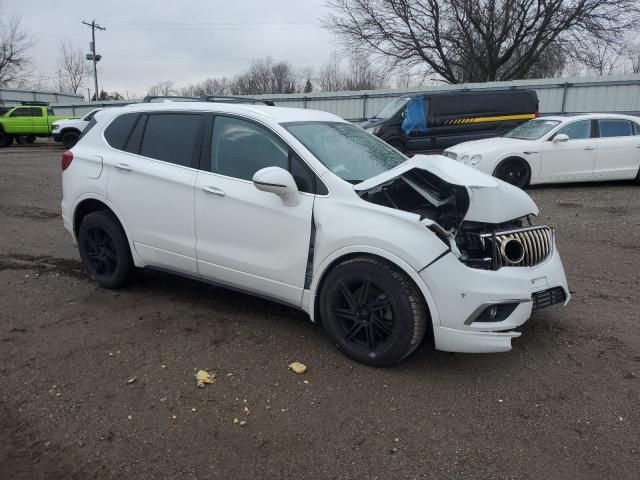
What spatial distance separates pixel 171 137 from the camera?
14.2ft

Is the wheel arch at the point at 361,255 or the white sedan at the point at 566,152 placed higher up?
the white sedan at the point at 566,152

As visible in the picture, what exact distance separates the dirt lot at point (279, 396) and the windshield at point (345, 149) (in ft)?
4.29

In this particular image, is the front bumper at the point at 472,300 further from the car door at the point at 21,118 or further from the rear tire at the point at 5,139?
the rear tire at the point at 5,139

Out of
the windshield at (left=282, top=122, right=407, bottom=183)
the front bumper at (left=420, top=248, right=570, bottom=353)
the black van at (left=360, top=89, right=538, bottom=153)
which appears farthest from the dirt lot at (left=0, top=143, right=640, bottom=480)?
the black van at (left=360, top=89, right=538, bottom=153)

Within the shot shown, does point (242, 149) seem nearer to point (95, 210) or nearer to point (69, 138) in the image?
point (95, 210)

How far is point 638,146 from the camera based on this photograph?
1033cm

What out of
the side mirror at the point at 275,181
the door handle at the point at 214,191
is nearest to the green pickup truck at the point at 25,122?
the door handle at the point at 214,191

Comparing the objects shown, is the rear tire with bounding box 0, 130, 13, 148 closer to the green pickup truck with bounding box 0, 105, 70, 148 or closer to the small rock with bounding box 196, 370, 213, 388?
the green pickup truck with bounding box 0, 105, 70, 148

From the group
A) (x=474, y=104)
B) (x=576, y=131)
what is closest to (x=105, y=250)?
(x=576, y=131)

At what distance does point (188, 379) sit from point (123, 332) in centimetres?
96

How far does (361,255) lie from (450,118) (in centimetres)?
1157

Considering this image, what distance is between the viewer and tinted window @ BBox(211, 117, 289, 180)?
3801 mm

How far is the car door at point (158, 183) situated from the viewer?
4.12m

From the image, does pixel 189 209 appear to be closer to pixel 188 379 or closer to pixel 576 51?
pixel 188 379
